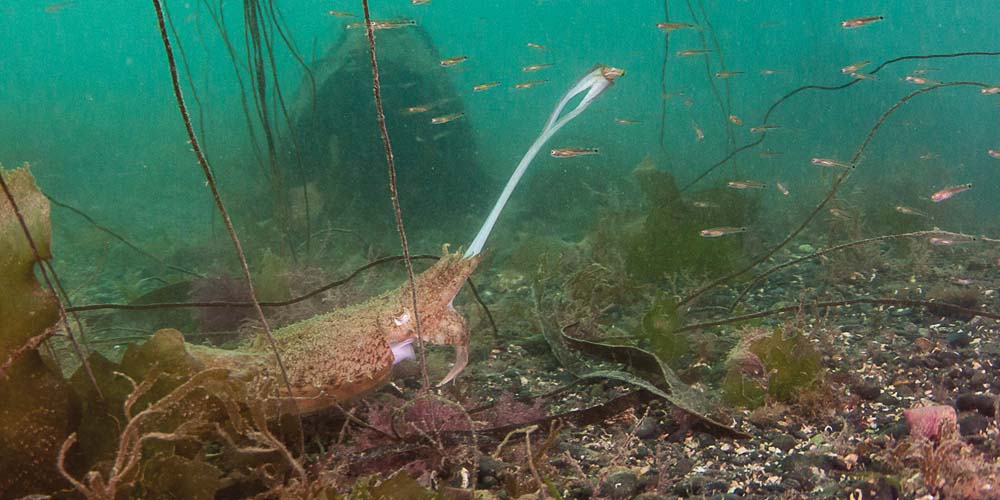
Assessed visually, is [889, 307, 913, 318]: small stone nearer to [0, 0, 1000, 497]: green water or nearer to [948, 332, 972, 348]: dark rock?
[0, 0, 1000, 497]: green water

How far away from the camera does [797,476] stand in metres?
2.29

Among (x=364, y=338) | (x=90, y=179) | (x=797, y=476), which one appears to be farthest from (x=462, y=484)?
(x=90, y=179)

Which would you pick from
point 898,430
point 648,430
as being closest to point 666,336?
point 648,430

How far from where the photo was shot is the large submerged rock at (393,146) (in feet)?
36.4

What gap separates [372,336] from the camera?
2.48 m

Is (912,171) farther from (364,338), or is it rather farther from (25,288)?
(25,288)

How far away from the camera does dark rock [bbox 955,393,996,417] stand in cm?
265

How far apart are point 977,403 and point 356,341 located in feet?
10.6

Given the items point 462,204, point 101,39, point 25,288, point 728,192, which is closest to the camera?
point 25,288

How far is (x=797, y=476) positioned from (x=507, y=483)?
51.3 inches

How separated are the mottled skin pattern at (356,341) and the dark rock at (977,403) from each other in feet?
8.76

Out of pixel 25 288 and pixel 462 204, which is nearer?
pixel 25 288

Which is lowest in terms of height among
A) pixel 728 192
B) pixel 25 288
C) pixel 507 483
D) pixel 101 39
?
pixel 728 192

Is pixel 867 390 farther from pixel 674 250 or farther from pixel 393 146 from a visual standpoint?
pixel 393 146
